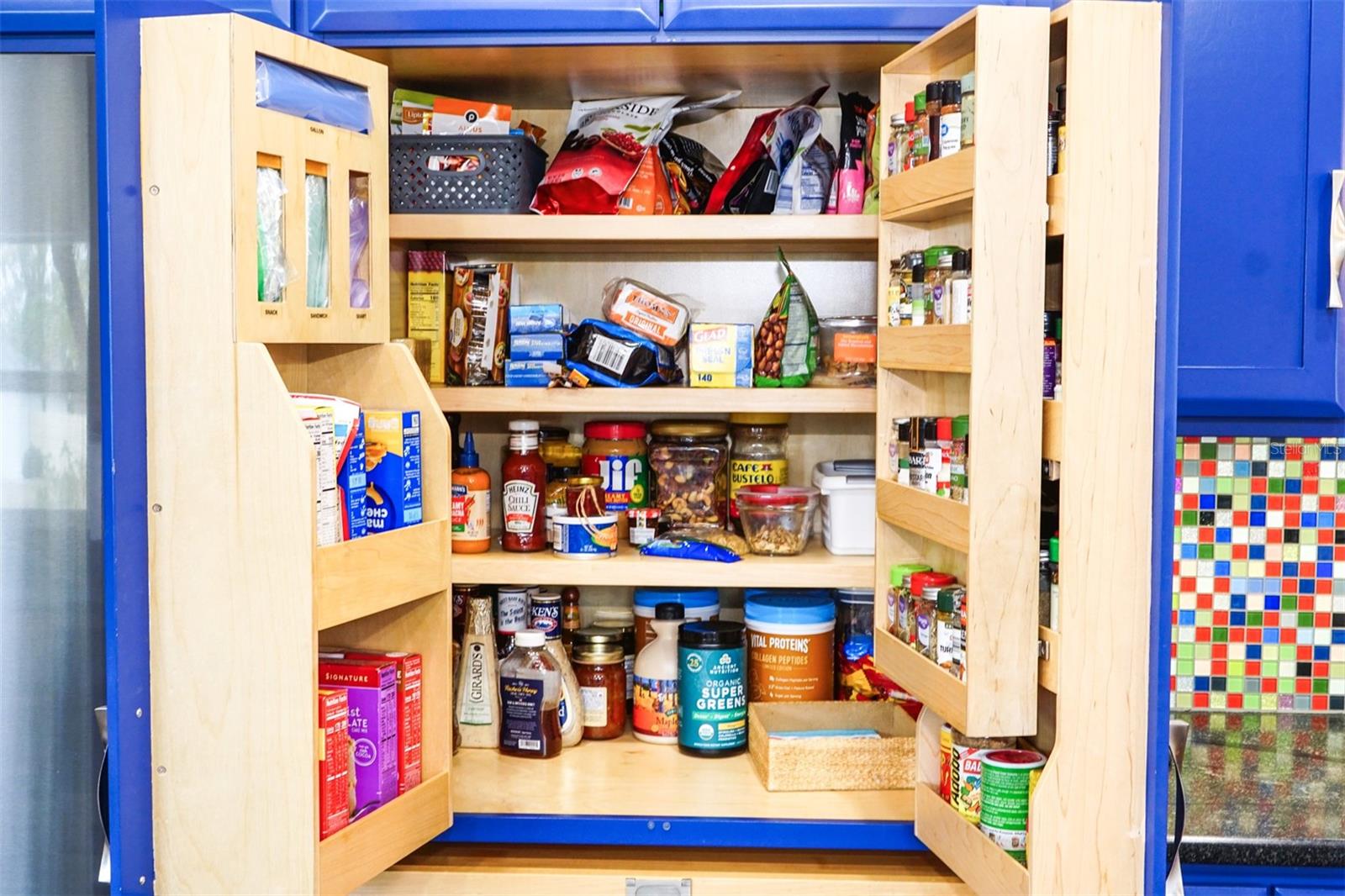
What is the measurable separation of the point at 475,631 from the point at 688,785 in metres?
0.46

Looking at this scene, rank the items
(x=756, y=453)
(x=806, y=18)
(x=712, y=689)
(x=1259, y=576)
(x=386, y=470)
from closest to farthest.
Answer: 1. (x=386, y=470)
2. (x=806, y=18)
3. (x=712, y=689)
4. (x=756, y=453)
5. (x=1259, y=576)

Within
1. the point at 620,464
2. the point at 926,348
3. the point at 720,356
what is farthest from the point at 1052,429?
the point at 620,464

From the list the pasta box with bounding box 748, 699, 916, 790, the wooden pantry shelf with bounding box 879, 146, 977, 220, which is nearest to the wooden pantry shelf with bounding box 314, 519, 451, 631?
the pasta box with bounding box 748, 699, 916, 790

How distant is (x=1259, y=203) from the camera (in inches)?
82.7

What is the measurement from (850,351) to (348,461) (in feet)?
2.90

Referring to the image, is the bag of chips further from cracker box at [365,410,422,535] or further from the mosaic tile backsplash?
the mosaic tile backsplash

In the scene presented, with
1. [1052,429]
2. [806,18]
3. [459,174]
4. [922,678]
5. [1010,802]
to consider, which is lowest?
[1010,802]

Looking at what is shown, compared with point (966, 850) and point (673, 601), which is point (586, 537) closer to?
point (673, 601)

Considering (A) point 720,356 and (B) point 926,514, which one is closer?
(B) point 926,514

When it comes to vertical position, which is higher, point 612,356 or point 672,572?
point 612,356

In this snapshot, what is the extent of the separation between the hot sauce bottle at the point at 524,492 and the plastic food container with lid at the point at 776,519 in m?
0.36

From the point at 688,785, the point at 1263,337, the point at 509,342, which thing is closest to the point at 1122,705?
the point at 688,785

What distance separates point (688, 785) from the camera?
2012 millimetres

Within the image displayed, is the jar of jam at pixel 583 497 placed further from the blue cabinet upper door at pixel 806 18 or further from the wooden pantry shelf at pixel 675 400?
the blue cabinet upper door at pixel 806 18
